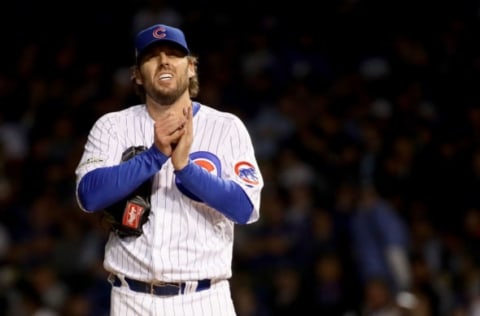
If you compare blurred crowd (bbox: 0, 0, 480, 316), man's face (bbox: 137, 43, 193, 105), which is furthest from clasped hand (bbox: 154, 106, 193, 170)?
blurred crowd (bbox: 0, 0, 480, 316)

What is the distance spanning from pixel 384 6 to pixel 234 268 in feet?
11.8

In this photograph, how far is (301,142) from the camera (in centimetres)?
956

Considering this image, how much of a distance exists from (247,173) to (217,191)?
0.74ft

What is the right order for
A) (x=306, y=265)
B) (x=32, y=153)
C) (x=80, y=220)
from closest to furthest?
(x=306, y=265)
(x=80, y=220)
(x=32, y=153)

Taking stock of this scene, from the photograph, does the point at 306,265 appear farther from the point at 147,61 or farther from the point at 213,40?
the point at 147,61

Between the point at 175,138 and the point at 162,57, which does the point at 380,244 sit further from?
the point at 175,138

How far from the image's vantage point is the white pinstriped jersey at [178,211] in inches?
161

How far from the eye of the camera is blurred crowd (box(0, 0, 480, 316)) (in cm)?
838

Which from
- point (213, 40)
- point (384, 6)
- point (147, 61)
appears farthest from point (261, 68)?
point (147, 61)

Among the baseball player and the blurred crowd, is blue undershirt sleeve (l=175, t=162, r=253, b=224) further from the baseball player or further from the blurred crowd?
the blurred crowd

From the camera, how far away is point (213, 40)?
1114 centimetres

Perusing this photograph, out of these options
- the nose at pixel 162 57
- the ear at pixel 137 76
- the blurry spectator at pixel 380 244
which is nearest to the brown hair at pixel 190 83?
the ear at pixel 137 76

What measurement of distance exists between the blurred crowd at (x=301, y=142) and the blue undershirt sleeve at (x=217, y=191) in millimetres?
3933

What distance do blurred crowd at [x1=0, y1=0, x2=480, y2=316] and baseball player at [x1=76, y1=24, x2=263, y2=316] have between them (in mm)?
3821
